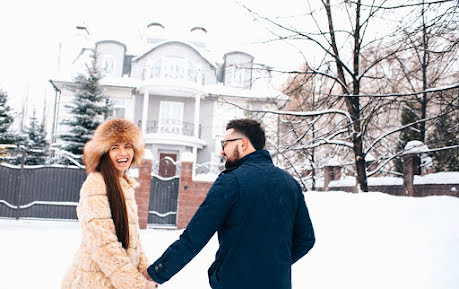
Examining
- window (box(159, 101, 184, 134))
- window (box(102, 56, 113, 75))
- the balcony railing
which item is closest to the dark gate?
the balcony railing

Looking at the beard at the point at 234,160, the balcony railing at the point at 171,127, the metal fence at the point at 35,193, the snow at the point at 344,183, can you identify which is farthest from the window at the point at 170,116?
the beard at the point at 234,160

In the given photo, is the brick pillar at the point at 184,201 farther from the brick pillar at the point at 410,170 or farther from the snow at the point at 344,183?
the brick pillar at the point at 410,170

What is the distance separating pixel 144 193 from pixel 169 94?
11717 mm

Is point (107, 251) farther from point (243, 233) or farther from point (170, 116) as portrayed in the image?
point (170, 116)

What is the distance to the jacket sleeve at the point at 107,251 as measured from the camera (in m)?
1.93

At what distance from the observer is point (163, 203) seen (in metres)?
10.5

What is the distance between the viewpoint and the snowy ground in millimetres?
3697

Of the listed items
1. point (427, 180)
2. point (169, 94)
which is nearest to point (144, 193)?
point (427, 180)

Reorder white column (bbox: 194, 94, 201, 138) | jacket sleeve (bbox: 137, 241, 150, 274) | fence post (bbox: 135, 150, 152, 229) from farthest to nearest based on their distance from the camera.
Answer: white column (bbox: 194, 94, 201, 138) → fence post (bbox: 135, 150, 152, 229) → jacket sleeve (bbox: 137, 241, 150, 274)

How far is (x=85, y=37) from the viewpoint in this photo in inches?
901

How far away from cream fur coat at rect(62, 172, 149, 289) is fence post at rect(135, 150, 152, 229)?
26.5ft

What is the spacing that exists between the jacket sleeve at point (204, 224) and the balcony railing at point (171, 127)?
18.3 meters

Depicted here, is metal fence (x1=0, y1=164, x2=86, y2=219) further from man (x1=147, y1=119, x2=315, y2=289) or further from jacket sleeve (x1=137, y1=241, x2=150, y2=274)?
man (x1=147, y1=119, x2=315, y2=289)

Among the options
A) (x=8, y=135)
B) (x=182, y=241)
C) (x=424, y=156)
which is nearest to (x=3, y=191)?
(x=8, y=135)
